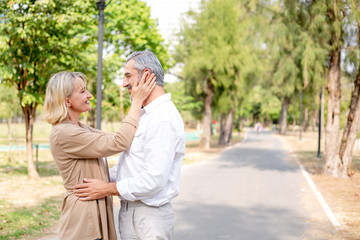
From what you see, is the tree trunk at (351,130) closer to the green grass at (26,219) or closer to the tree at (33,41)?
the tree at (33,41)

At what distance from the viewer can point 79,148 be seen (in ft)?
8.02

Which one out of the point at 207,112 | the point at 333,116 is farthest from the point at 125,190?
the point at 207,112

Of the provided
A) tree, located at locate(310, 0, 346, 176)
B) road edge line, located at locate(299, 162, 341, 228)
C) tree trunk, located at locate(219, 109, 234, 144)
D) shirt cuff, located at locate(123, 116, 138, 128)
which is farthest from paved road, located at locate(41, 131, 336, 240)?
tree trunk, located at locate(219, 109, 234, 144)

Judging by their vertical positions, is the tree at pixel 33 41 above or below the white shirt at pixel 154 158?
above

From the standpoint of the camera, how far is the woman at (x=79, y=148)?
2.44 metres

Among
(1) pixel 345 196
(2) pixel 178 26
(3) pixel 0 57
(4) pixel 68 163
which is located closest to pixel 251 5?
(1) pixel 345 196

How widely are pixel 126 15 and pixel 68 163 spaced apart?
63.7ft

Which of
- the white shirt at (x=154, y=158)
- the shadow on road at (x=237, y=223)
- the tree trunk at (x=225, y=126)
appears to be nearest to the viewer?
the white shirt at (x=154, y=158)

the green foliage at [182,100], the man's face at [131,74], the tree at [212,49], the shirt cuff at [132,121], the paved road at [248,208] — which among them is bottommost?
the paved road at [248,208]

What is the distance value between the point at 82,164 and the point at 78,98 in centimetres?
43

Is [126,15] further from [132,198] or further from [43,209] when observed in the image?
[132,198]

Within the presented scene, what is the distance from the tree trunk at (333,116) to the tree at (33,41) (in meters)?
7.91

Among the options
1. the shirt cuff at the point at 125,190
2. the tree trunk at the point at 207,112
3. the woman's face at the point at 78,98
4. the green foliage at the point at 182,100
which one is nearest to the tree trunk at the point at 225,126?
the green foliage at the point at 182,100

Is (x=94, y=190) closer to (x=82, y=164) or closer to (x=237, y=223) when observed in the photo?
(x=82, y=164)
